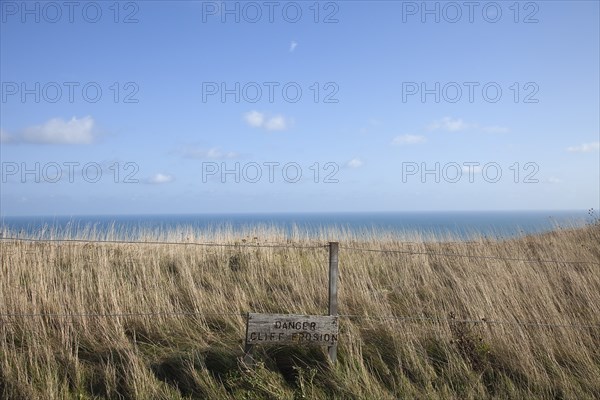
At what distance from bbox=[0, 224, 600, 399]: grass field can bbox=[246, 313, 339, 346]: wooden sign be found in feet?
0.69

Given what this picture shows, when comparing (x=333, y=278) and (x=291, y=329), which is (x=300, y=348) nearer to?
(x=291, y=329)

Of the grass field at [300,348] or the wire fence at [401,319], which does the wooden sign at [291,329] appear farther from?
the wire fence at [401,319]

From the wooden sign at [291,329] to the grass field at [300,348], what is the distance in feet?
0.69

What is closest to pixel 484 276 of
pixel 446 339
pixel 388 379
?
pixel 446 339

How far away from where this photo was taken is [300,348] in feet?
12.6

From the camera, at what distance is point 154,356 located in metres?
3.93

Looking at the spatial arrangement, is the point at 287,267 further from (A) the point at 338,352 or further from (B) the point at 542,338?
(B) the point at 542,338

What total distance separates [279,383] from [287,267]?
120 inches

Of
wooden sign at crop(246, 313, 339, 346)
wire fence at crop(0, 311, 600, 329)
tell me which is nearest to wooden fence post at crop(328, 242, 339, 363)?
wooden sign at crop(246, 313, 339, 346)

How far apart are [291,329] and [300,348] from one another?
0.37 metres

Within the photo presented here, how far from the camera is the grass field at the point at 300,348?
3438mm

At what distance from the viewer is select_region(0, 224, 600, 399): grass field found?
11.3 feet

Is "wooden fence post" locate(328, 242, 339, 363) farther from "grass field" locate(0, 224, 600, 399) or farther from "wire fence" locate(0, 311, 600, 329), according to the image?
"wire fence" locate(0, 311, 600, 329)

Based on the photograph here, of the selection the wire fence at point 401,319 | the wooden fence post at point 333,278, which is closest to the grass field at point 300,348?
the wire fence at point 401,319
